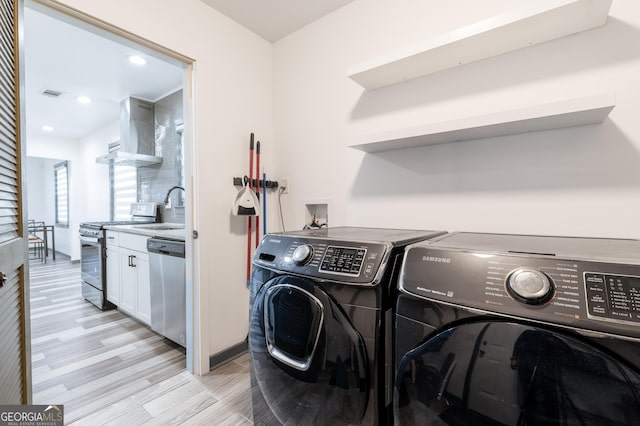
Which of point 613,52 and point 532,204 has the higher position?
point 613,52

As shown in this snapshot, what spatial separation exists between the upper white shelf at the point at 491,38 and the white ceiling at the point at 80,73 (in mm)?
1510

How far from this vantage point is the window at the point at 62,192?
19.8ft

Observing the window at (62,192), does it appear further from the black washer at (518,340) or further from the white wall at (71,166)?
the black washer at (518,340)

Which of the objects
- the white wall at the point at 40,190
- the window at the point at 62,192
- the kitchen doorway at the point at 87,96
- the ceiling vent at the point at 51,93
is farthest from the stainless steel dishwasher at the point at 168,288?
the white wall at the point at 40,190

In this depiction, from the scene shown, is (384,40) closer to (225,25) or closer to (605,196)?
(225,25)

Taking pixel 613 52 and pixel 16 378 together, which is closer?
pixel 16 378

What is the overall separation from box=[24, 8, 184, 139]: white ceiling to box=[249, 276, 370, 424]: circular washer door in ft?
6.09

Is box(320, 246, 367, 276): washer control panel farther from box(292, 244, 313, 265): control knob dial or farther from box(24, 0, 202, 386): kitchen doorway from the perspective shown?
box(24, 0, 202, 386): kitchen doorway

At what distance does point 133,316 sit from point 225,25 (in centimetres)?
273

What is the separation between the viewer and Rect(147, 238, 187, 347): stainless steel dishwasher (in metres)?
2.09

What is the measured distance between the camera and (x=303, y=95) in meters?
2.16

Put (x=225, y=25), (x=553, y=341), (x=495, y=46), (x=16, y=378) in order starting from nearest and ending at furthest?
(x=553, y=341) < (x=16, y=378) < (x=495, y=46) < (x=225, y=25)

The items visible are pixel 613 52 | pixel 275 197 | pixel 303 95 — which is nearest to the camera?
pixel 613 52

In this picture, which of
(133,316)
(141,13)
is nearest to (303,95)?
(141,13)
